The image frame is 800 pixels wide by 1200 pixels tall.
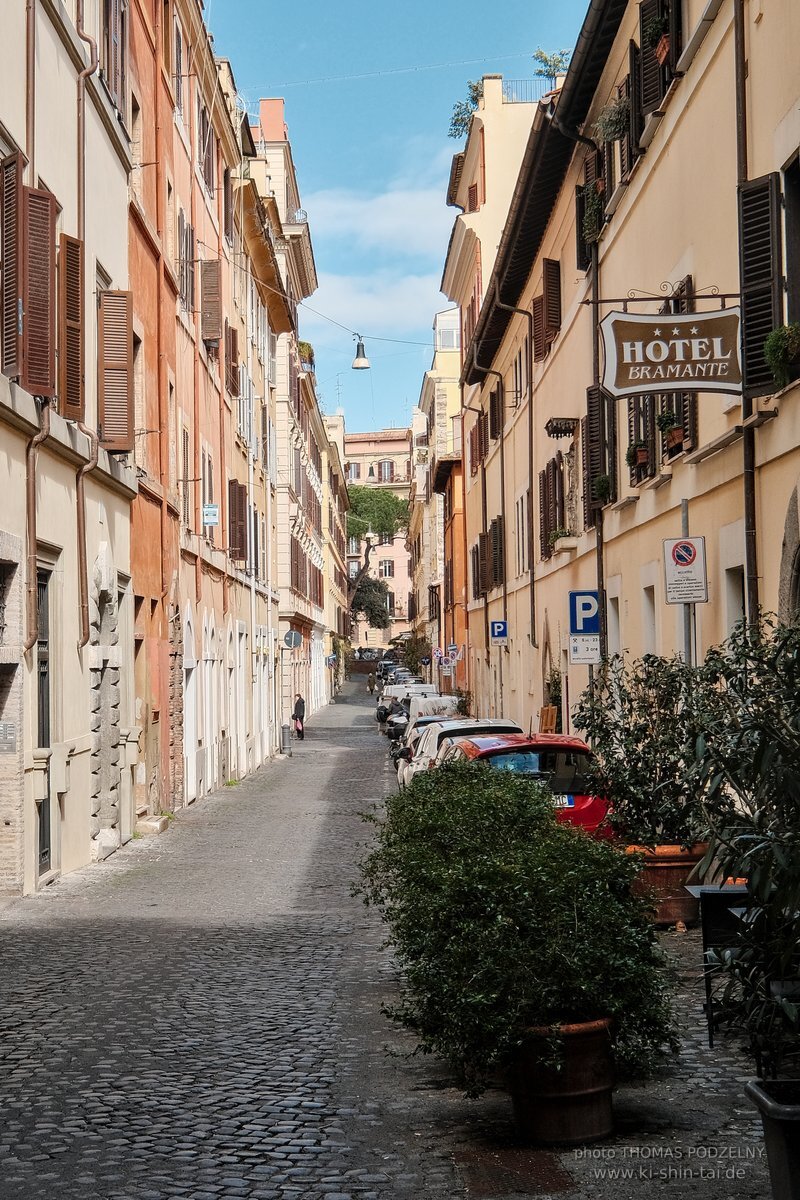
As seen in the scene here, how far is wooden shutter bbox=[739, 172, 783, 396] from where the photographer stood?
1118cm

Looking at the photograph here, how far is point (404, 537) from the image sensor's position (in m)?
137

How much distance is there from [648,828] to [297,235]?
1708 inches

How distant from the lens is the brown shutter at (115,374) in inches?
673

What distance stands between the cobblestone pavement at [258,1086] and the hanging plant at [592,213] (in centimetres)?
1109

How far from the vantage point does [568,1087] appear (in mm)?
5625

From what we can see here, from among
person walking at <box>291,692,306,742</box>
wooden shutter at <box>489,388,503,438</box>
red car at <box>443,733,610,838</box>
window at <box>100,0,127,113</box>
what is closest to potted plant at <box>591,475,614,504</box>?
red car at <box>443,733,610,838</box>

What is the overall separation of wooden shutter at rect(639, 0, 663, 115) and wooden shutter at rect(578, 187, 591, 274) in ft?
15.5

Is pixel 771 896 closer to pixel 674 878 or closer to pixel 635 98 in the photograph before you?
pixel 674 878

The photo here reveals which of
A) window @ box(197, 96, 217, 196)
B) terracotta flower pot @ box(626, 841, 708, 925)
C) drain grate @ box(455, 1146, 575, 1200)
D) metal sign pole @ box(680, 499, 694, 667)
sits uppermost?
window @ box(197, 96, 217, 196)

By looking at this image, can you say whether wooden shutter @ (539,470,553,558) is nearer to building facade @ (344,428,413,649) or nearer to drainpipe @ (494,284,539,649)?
drainpipe @ (494,284,539,649)

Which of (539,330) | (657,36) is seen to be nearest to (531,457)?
(539,330)

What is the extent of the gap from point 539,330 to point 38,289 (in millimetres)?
15303

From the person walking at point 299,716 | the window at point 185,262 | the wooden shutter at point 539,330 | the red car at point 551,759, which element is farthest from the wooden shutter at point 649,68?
the person walking at point 299,716

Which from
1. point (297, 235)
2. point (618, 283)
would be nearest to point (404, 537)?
point (297, 235)
